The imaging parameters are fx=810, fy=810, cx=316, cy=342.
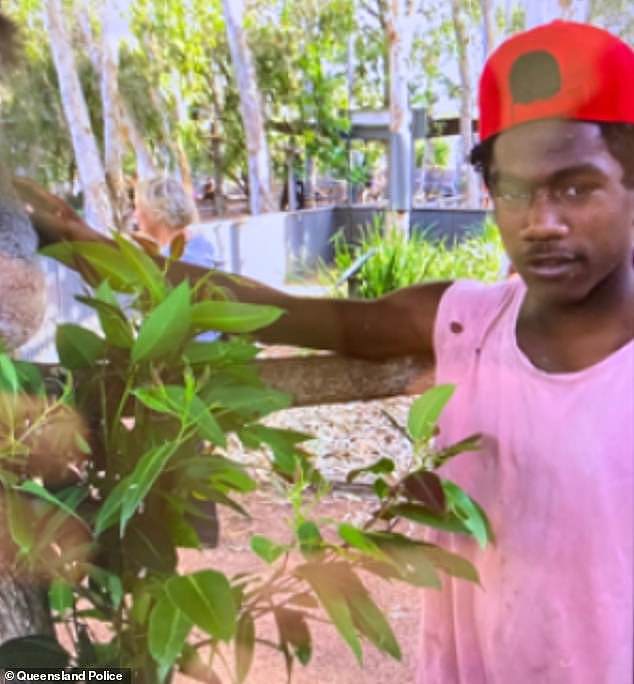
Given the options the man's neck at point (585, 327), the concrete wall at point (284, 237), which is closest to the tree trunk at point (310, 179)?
the concrete wall at point (284, 237)

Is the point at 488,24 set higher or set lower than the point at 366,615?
higher

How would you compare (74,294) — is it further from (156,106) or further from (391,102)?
(391,102)

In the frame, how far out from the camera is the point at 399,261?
26.9 inches

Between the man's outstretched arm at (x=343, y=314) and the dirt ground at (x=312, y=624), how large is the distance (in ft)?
0.46

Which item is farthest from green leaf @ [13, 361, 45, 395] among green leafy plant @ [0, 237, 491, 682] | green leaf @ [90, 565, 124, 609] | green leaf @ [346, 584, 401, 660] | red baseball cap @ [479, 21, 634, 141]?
red baseball cap @ [479, 21, 634, 141]

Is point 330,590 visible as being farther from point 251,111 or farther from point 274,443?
point 251,111

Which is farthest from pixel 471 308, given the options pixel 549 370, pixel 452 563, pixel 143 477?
pixel 143 477

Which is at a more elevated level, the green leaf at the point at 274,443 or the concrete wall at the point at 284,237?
the concrete wall at the point at 284,237

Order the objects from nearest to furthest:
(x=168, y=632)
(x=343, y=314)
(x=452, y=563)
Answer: (x=168, y=632) → (x=452, y=563) → (x=343, y=314)

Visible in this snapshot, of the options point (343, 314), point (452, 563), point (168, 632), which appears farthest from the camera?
point (343, 314)

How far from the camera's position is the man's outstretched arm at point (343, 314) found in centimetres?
59

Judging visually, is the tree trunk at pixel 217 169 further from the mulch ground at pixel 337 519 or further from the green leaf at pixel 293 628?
the green leaf at pixel 293 628

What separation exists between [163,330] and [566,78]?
266 millimetres

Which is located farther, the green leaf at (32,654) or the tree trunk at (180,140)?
the tree trunk at (180,140)
